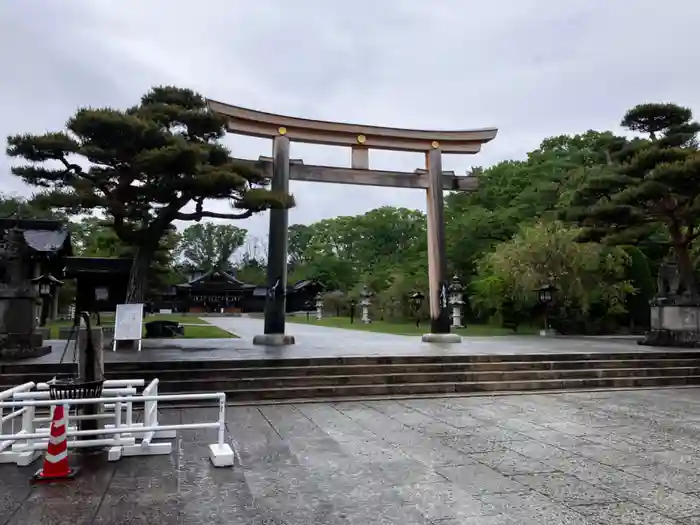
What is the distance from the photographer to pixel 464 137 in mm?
16391

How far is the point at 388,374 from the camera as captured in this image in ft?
31.9

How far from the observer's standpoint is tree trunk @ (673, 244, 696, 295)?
1584 centimetres

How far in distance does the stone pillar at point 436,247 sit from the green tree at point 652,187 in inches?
160

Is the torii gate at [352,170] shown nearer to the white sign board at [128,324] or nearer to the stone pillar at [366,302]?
the white sign board at [128,324]

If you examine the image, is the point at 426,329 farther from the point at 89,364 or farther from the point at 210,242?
the point at 210,242

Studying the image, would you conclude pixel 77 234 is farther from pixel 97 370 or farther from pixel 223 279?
pixel 97 370

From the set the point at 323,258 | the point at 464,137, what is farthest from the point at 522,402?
the point at 323,258

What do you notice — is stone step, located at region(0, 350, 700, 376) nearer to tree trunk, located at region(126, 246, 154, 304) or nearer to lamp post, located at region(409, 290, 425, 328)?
tree trunk, located at region(126, 246, 154, 304)

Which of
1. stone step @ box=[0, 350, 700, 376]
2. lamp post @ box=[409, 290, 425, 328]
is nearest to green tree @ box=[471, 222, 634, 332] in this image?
lamp post @ box=[409, 290, 425, 328]

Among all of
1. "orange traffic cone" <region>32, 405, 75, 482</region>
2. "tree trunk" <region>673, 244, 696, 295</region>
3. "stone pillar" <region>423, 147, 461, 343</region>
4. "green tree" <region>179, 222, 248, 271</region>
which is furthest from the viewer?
"green tree" <region>179, 222, 248, 271</region>

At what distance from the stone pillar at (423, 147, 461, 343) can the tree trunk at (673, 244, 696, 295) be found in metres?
6.71

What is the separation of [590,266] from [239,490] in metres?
19.2

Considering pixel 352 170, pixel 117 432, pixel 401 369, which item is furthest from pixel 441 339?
pixel 117 432

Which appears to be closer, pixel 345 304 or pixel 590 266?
pixel 590 266
